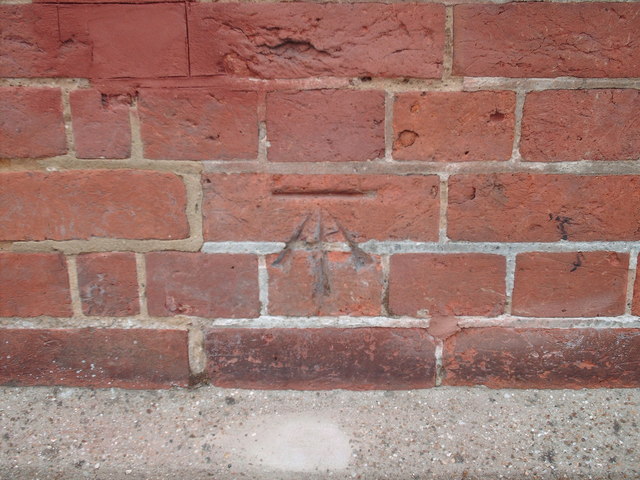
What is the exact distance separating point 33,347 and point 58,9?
560 millimetres

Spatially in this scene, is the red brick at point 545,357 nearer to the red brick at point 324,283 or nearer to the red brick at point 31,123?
the red brick at point 324,283

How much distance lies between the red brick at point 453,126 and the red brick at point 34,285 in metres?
0.60

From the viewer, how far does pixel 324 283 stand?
0.81m

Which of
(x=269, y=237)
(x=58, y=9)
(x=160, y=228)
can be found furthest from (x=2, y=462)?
(x=58, y=9)

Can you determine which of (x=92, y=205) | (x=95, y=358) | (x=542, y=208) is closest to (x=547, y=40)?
(x=542, y=208)

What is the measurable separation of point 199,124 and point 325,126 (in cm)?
20

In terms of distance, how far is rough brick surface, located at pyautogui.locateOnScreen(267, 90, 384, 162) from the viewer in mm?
755

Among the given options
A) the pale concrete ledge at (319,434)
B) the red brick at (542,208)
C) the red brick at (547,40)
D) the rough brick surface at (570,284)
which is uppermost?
the red brick at (547,40)

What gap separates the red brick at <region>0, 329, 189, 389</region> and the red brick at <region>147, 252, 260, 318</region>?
2.0 inches

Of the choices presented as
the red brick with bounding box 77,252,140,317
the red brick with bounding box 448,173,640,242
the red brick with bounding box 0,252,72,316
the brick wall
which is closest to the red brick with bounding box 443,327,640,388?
the brick wall

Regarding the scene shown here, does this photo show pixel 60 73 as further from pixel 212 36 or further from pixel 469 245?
pixel 469 245

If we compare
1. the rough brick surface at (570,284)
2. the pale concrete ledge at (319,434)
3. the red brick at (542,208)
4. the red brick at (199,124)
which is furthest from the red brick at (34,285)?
the rough brick surface at (570,284)

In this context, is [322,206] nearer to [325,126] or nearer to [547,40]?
[325,126]

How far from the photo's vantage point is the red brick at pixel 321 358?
32.6 inches
